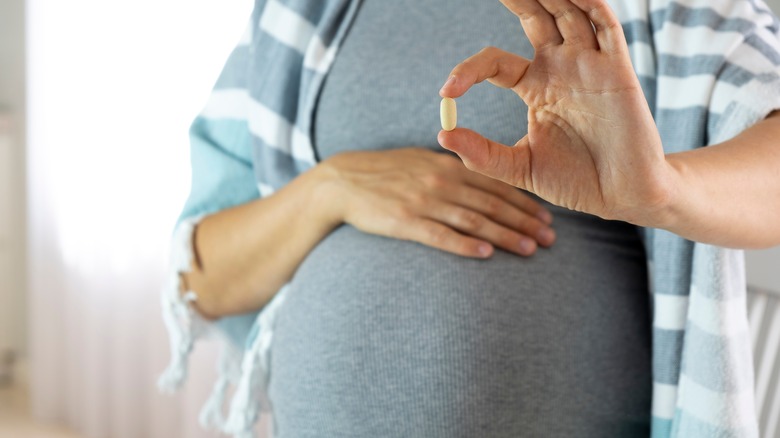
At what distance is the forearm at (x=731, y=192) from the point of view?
0.51 m

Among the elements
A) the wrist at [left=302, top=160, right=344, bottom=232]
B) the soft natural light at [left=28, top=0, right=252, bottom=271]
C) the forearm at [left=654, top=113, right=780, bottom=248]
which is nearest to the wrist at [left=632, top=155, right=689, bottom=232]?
the forearm at [left=654, top=113, right=780, bottom=248]

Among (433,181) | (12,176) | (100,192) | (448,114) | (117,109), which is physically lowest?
(12,176)

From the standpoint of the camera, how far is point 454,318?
2.26 feet

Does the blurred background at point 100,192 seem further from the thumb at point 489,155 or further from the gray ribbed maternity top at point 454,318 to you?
the thumb at point 489,155

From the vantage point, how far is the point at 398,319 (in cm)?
71

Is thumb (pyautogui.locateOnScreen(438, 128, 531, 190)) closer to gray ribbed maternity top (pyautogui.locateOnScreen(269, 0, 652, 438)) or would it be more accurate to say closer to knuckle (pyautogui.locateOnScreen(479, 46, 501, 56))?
knuckle (pyautogui.locateOnScreen(479, 46, 501, 56))

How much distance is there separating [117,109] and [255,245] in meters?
1.17

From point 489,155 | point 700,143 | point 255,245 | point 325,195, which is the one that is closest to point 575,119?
point 489,155

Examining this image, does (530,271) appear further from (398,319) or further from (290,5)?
(290,5)

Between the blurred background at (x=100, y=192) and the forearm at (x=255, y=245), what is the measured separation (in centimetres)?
84

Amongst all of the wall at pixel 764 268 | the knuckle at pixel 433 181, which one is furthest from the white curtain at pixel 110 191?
the wall at pixel 764 268

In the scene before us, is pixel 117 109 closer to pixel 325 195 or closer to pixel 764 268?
pixel 325 195

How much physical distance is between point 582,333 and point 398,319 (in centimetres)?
16

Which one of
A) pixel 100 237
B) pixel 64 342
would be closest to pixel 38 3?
pixel 100 237
